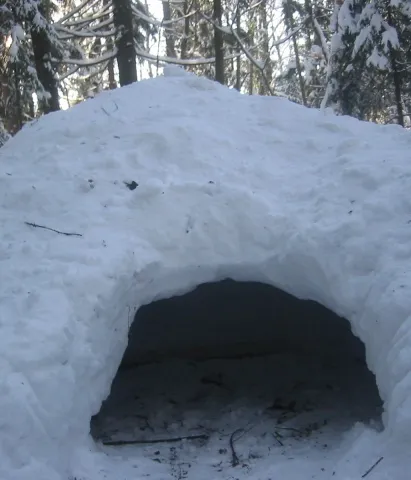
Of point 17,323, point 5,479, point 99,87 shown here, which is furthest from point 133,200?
point 99,87

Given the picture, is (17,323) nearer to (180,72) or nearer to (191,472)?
(191,472)

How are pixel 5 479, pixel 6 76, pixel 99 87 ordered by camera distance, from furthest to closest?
pixel 99 87 → pixel 6 76 → pixel 5 479

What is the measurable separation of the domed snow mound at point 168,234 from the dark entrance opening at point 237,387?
95cm

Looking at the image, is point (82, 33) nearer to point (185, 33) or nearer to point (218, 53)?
point (218, 53)

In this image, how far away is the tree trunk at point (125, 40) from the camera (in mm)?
13070

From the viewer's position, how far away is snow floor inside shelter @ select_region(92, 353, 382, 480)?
4.33 m

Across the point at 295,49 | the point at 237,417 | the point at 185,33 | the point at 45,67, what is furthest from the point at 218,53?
the point at 237,417

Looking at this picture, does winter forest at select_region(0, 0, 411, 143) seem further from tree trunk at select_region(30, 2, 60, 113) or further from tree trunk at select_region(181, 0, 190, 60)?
tree trunk at select_region(181, 0, 190, 60)

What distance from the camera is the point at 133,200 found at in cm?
549

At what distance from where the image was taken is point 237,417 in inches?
233

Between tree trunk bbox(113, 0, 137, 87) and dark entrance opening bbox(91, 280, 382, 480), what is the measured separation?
7.52m

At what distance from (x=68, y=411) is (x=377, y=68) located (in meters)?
10.9

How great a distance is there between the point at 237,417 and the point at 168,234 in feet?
7.27

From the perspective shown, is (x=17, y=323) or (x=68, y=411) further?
(x=17, y=323)
